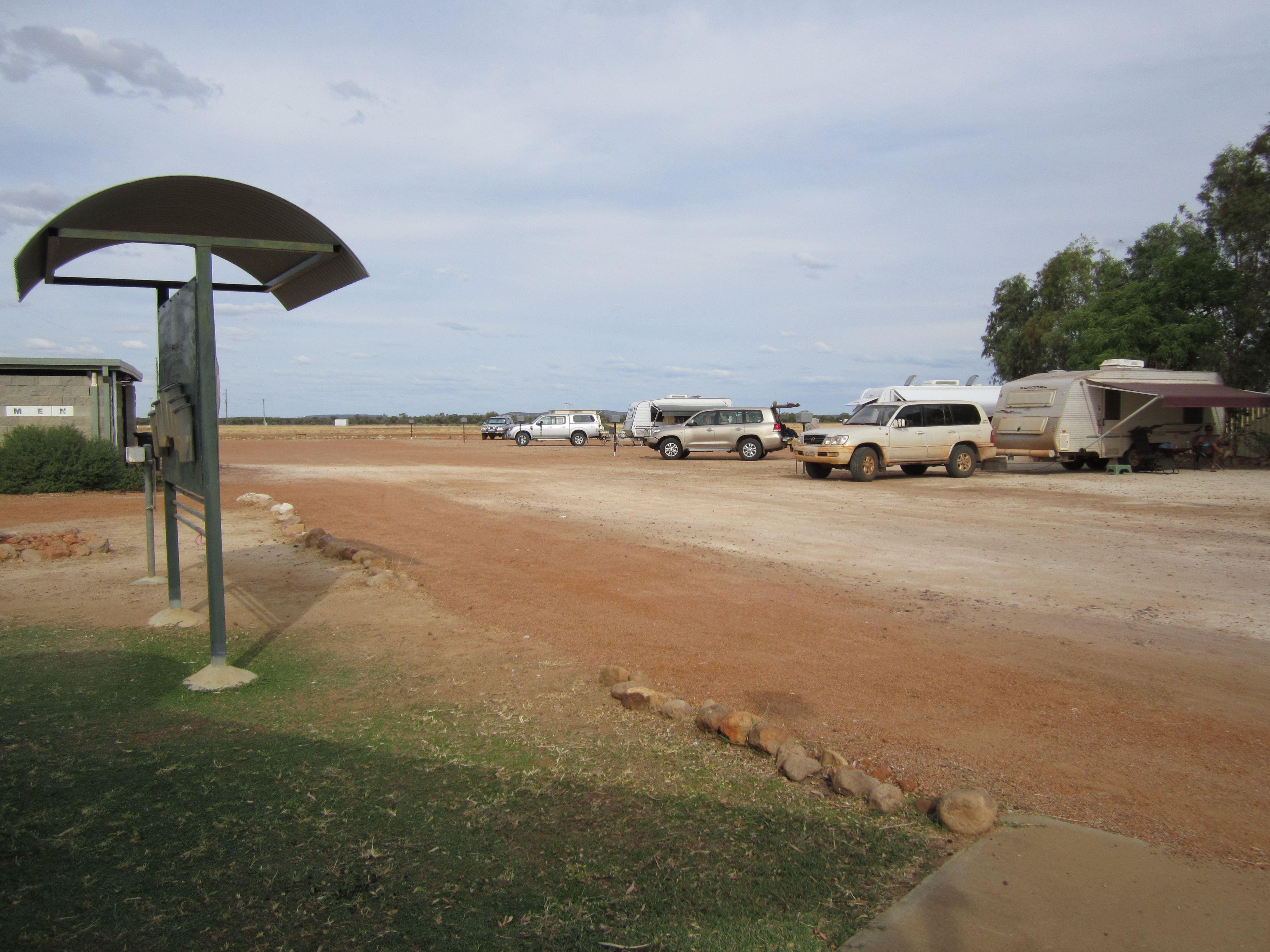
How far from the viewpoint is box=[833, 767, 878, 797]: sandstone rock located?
156 inches

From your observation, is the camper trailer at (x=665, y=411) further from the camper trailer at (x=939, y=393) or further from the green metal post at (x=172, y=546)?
the green metal post at (x=172, y=546)

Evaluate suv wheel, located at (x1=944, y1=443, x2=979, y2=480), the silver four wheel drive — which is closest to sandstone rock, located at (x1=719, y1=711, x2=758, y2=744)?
suv wheel, located at (x1=944, y1=443, x2=979, y2=480)

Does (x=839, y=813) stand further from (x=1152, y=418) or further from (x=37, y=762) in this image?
(x=1152, y=418)

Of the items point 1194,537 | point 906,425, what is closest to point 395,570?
point 1194,537

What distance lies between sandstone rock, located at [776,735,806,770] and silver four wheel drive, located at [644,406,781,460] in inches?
1057

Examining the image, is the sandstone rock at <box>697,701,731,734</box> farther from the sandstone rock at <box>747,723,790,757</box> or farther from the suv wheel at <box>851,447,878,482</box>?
the suv wheel at <box>851,447,878,482</box>

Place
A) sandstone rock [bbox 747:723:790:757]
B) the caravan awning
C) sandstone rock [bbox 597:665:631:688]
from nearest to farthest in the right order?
sandstone rock [bbox 747:723:790:757]
sandstone rock [bbox 597:665:631:688]
the caravan awning

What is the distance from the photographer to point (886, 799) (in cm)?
386

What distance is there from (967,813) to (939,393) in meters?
29.0

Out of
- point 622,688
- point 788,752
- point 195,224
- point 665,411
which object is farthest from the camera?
point 665,411

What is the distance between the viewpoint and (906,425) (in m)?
21.5

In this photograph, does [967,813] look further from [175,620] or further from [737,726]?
[175,620]

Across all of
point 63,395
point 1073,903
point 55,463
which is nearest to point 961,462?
point 1073,903

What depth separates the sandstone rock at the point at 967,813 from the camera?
363 centimetres
